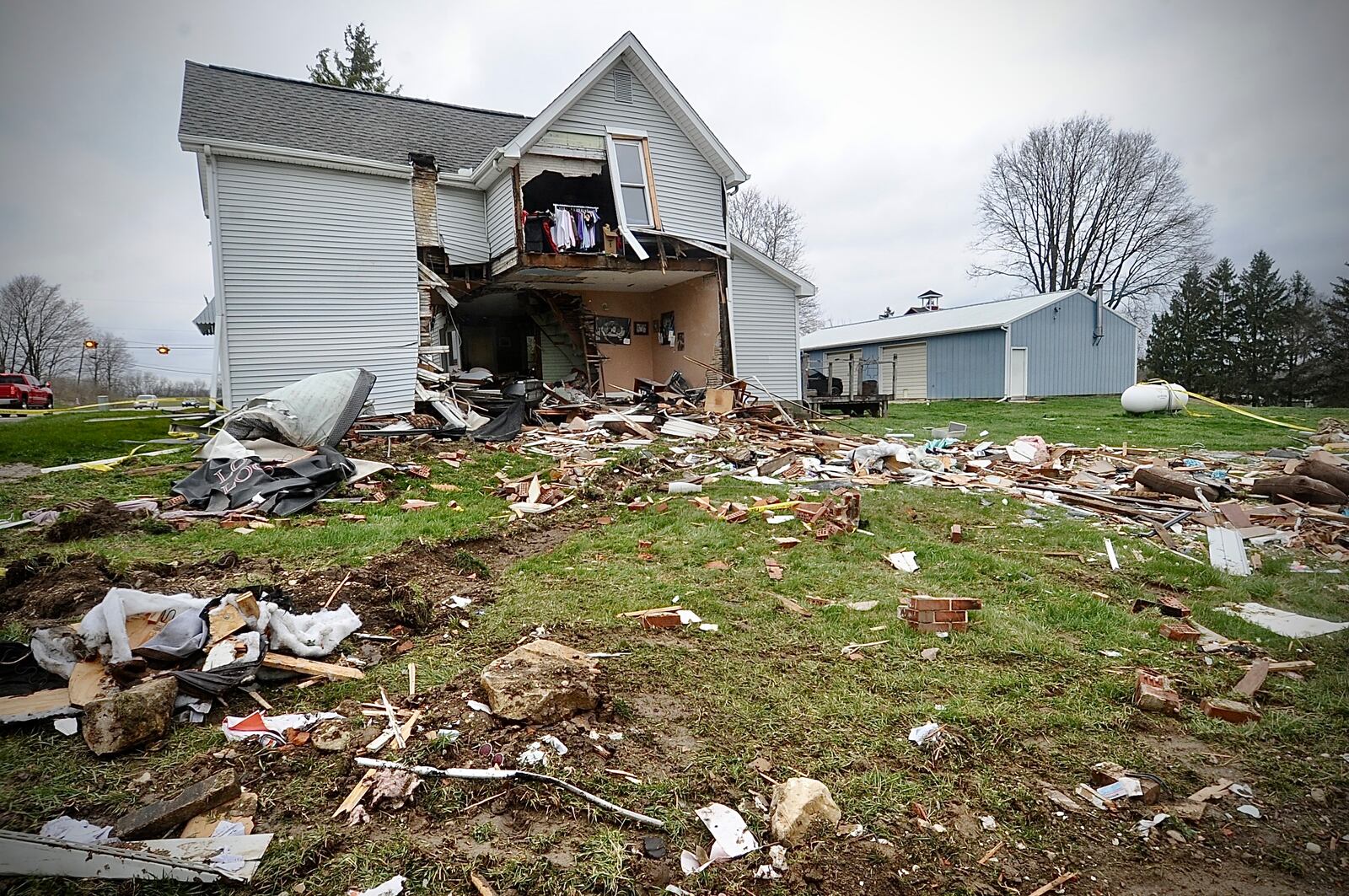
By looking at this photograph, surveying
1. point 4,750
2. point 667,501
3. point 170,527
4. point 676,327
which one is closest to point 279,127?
point 676,327

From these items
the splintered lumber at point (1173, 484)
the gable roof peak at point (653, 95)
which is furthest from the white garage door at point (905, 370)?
the splintered lumber at point (1173, 484)

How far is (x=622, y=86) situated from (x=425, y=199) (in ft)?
17.7

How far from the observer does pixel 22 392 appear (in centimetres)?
2411

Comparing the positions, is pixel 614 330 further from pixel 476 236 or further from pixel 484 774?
pixel 484 774

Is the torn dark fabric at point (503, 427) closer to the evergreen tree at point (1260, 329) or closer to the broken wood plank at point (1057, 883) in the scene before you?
the broken wood plank at point (1057, 883)

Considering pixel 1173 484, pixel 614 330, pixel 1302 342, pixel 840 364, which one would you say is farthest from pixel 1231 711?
pixel 1302 342

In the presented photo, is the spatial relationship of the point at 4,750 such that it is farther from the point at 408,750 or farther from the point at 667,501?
the point at 667,501

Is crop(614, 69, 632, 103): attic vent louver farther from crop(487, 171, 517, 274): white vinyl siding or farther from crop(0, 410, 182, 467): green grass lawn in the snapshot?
crop(0, 410, 182, 467): green grass lawn

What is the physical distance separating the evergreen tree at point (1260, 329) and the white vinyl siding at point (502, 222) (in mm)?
39232

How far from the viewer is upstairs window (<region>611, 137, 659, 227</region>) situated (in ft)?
50.8

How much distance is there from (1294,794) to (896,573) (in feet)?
9.48

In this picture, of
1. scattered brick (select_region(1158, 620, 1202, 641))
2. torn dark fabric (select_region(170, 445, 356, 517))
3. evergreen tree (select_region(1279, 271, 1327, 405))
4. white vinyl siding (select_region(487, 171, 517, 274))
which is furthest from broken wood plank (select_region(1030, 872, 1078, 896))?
evergreen tree (select_region(1279, 271, 1327, 405))

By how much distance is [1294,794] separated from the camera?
2.60m

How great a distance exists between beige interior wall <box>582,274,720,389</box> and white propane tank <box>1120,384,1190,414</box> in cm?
1182
